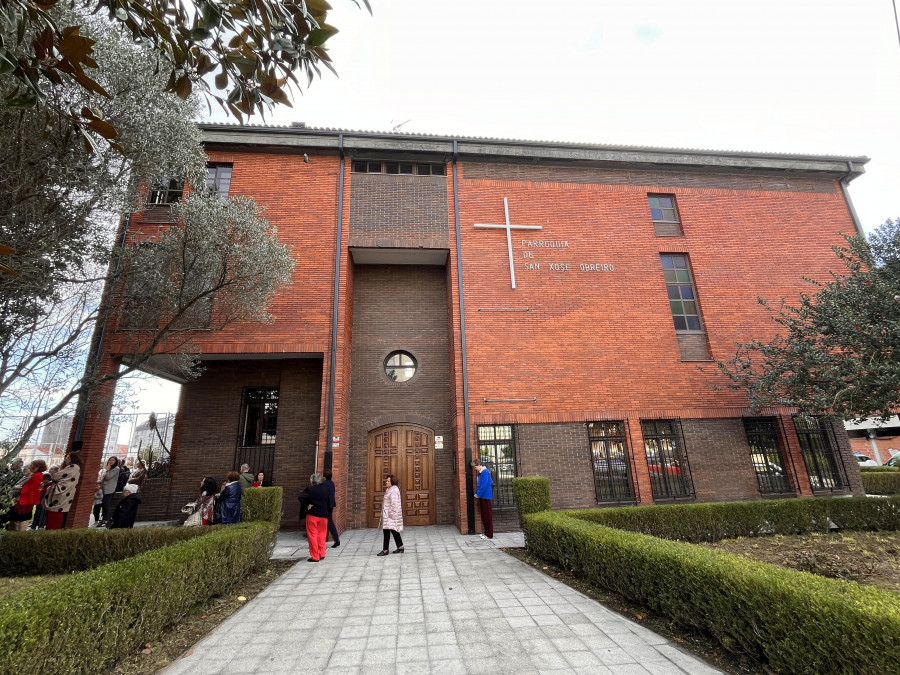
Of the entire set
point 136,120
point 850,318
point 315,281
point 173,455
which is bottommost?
point 173,455

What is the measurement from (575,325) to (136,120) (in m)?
10.1

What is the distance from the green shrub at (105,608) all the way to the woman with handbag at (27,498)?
16.9ft

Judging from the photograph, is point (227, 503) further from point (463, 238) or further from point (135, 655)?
point (463, 238)

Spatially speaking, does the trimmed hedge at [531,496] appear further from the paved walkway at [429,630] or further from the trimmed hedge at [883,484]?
the trimmed hedge at [883,484]

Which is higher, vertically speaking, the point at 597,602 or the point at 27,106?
the point at 27,106

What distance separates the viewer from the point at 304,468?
34.7 ft

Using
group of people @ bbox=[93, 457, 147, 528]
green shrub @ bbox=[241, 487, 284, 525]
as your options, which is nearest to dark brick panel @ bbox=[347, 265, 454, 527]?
green shrub @ bbox=[241, 487, 284, 525]

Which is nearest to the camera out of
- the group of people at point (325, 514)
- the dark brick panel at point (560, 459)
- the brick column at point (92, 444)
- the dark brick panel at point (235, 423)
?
the group of people at point (325, 514)

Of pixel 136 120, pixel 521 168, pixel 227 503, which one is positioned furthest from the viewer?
pixel 521 168

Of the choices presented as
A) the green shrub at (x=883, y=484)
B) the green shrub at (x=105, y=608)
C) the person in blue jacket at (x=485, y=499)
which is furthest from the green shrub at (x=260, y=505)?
the green shrub at (x=883, y=484)

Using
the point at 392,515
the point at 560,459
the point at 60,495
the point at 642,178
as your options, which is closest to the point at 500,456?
the point at 560,459

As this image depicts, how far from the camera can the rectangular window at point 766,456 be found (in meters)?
10.3

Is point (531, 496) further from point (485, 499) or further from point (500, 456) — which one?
point (500, 456)

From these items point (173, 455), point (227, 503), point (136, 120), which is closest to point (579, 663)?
point (227, 503)
